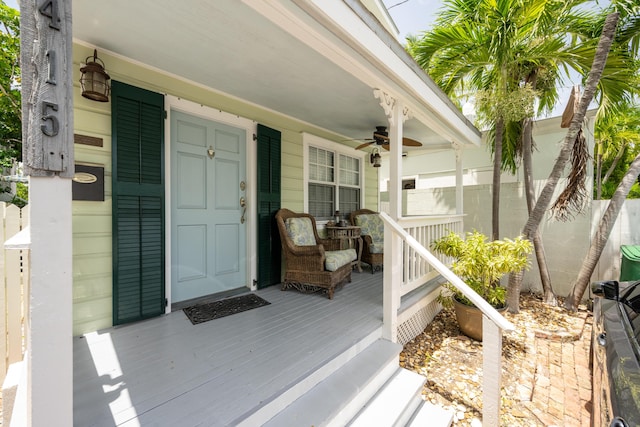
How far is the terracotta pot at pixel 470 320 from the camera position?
304 centimetres

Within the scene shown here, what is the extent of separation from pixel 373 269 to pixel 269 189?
2.17m

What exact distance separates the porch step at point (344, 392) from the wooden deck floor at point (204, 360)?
128 mm

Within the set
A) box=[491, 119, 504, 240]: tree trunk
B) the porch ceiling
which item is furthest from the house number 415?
box=[491, 119, 504, 240]: tree trunk

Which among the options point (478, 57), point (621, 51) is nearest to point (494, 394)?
point (478, 57)

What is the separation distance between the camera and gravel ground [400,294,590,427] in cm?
217

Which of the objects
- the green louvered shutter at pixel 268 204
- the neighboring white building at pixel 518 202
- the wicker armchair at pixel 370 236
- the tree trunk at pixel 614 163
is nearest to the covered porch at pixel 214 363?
the green louvered shutter at pixel 268 204

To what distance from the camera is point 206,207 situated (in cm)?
314

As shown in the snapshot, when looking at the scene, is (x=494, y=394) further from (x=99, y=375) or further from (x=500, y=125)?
(x=500, y=125)

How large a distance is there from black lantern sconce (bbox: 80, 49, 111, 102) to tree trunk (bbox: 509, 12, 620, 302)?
16.4ft

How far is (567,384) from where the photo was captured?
2445mm

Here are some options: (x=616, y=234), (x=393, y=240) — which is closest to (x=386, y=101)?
(x=393, y=240)

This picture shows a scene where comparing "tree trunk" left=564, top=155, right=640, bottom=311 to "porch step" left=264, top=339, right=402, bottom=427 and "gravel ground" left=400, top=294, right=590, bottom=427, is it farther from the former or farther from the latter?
"porch step" left=264, top=339, right=402, bottom=427

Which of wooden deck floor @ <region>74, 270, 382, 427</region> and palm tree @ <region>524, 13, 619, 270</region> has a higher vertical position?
palm tree @ <region>524, 13, 619, 270</region>

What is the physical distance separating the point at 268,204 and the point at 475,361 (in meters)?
2.95
